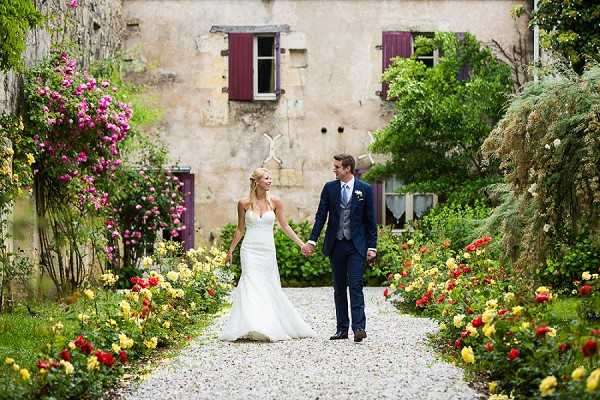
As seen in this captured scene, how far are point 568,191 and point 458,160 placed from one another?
8.33 metres

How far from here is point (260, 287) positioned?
11.0 meters

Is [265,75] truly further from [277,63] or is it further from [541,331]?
[541,331]

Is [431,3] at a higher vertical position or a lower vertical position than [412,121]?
higher

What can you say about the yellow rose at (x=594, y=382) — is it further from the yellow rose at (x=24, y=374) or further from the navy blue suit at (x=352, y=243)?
the navy blue suit at (x=352, y=243)

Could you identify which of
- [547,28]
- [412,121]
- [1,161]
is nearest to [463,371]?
[1,161]

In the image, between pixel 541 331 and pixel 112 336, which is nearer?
pixel 541 331

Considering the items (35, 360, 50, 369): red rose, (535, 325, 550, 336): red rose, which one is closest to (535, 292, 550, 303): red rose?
(535, 325, 550, 336): red rose

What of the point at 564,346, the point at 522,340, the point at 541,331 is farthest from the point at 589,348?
the point at 522,340

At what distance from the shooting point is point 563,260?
49.9 feet

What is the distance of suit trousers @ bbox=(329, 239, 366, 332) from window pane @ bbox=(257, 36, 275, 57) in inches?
470

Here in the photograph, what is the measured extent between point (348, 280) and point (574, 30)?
6.40 meters

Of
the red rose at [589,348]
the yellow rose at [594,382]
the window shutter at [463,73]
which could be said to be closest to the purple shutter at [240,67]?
the window shutter at [463,73]

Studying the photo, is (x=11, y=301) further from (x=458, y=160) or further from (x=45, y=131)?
(x=458, y=160)

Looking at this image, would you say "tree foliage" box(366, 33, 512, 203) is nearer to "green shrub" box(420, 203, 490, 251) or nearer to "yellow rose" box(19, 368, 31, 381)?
"green shrub" box(420, 203, 490, 251)
